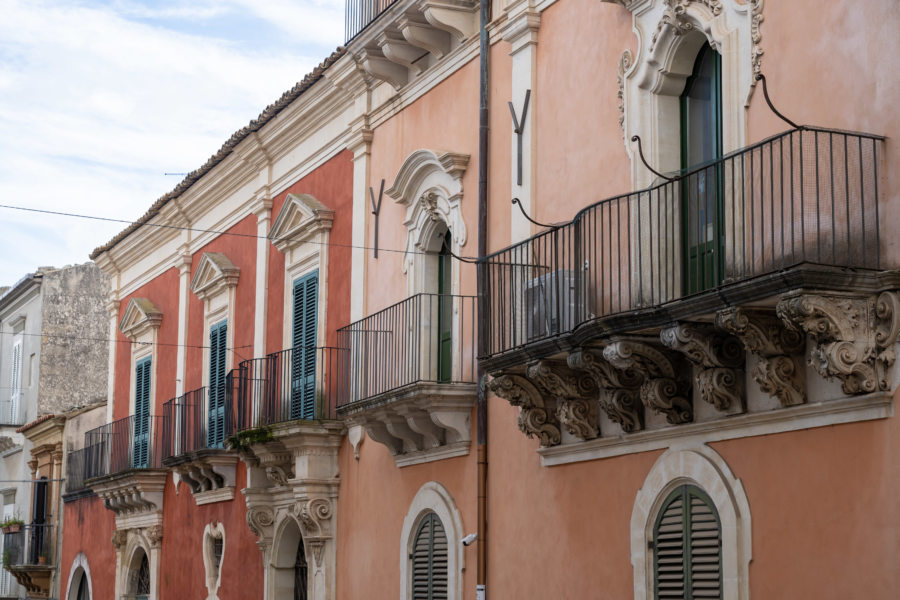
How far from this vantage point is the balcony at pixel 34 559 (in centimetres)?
2831

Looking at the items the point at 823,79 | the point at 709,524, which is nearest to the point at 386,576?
the point at 709,524

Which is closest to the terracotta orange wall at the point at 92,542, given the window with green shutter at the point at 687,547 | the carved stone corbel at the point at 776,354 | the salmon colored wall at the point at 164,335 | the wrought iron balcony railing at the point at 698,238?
the salmon colored wall at the point at 164,335

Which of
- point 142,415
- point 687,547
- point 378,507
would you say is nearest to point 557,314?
point 687,547

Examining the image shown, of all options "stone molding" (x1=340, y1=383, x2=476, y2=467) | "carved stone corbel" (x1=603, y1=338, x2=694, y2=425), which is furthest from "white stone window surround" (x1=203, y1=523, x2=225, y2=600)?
"carved stone corbel" (x1=603, y1=338, x2=694, y2=425)

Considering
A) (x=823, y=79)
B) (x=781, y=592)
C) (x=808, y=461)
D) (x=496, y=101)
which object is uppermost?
(x=496, y=101)

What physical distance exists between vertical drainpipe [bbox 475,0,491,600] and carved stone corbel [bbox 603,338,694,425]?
2170 millimetres

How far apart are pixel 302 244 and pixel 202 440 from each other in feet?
12.8

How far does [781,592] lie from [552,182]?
443 centimetres

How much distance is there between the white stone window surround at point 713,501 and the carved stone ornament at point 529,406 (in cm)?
127

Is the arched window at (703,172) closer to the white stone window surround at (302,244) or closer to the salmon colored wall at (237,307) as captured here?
the white stone window surround at (302,244)

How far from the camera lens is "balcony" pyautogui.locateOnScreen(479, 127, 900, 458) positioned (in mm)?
8078

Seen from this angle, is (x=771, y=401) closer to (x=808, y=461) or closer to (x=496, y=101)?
(x=808, y=461)

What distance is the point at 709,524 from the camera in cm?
953

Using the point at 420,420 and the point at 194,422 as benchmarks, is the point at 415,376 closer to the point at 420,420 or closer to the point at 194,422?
the point at 420,420
